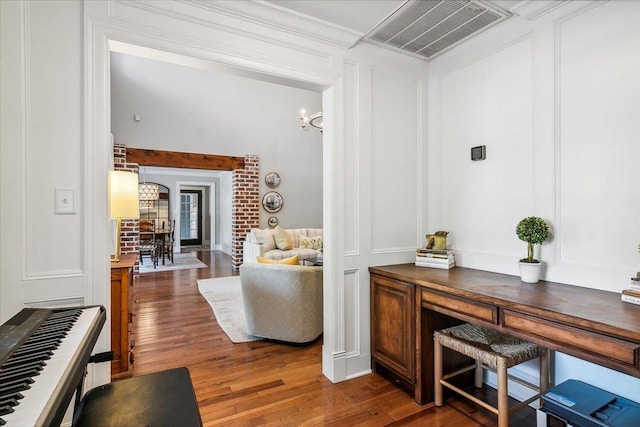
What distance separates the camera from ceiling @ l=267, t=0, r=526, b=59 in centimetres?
206

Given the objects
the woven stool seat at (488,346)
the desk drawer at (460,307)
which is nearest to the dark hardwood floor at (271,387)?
the woven stool seat at (488,346)

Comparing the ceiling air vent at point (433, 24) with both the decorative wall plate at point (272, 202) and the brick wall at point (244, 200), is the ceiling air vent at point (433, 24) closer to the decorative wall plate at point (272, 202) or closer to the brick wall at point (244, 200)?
the brick wall at point (244, 200)

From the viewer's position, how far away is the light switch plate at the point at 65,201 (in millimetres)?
1667

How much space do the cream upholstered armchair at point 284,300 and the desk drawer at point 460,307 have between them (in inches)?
50.9

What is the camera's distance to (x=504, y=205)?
2291 mm

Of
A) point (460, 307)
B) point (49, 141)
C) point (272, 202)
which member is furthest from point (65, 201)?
point (272, 202)

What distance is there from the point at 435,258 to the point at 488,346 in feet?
2.54

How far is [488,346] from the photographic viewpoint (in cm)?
188

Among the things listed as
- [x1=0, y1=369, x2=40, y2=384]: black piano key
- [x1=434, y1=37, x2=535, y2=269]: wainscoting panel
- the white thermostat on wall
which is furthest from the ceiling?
[x1=0, y1=369, x2=40, y2=384]: black piano key

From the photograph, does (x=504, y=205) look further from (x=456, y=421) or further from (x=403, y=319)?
(x=456, y=421)

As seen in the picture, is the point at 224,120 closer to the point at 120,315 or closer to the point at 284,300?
the point at 284,300

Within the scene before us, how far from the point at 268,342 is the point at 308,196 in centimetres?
487

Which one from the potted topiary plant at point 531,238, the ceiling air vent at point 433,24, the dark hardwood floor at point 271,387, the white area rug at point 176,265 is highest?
the ceiling air vent at point 433,24

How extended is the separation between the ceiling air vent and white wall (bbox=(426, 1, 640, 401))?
0.13 metres
